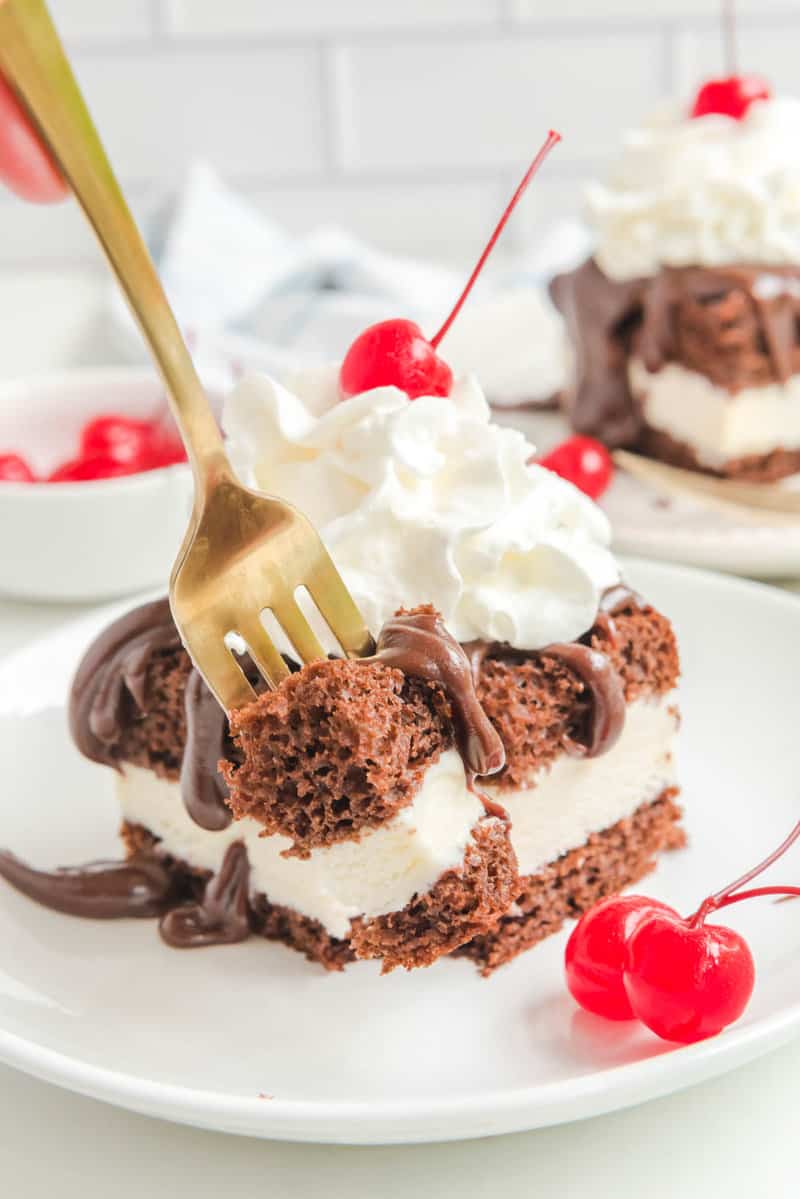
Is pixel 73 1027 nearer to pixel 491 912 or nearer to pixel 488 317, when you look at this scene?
pixel 491 912

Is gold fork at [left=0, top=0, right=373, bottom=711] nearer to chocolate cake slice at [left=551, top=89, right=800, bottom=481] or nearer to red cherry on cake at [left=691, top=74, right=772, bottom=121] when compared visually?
chocolate cake slice at [left=551, top=89, right=800, bottom=481]

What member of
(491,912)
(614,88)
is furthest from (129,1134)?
(614,88)

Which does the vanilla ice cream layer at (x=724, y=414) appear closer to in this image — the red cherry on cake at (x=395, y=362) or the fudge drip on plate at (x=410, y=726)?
the fudge drip on plate at (x=410, y=726)

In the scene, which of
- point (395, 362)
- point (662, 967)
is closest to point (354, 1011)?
point (662, 967)

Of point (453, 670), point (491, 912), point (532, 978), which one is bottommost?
point (532, 978)

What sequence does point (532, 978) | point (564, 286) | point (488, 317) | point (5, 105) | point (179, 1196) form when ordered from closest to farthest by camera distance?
point (179, 1196), point (5, 105), point (532, 978), point (564, 286), point (488, 317)

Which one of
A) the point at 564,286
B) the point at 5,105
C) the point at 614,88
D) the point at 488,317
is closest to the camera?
the point at 5,105
